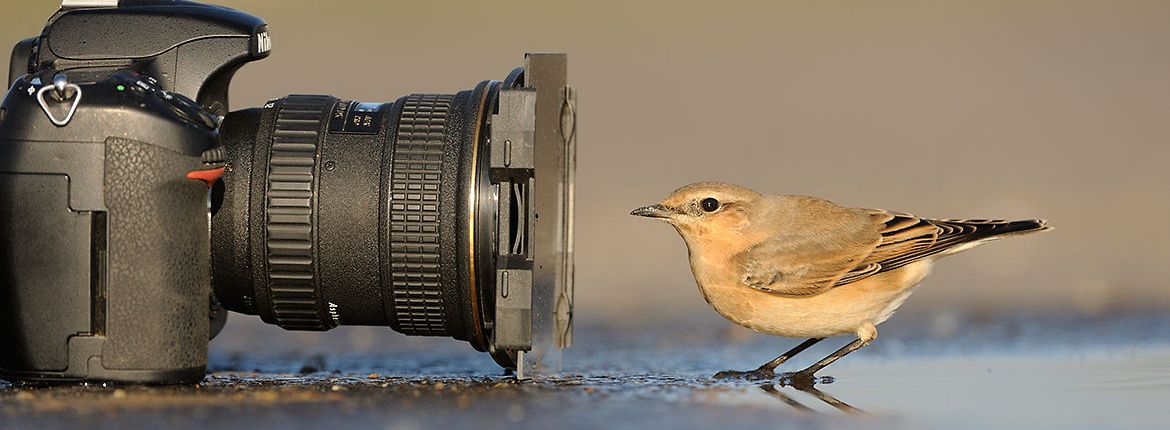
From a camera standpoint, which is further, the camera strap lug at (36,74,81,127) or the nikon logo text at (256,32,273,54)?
the nikon logo text at (256,32,273,54)

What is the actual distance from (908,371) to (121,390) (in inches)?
136

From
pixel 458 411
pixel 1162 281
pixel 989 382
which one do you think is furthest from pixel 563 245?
pixel 1162 281

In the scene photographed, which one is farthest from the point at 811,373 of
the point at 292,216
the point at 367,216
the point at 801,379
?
the point at 292,216

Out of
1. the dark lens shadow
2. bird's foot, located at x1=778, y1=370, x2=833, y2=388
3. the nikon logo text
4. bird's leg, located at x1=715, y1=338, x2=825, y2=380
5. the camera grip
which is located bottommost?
the dark lens shadow

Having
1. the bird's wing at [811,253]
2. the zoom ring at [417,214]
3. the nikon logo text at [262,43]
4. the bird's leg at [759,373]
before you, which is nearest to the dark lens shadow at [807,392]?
the bird's leg at [759,373]

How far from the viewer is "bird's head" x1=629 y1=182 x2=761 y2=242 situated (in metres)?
7.77

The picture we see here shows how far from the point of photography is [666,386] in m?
7.06

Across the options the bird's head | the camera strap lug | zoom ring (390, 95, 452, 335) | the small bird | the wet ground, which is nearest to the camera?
the wet ground

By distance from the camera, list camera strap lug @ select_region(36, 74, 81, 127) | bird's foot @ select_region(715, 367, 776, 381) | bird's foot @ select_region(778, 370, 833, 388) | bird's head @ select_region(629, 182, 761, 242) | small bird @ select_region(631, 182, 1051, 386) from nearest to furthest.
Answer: camera strap lug @ select_region(36, 74, 81, 127) → bird's foot @ select_region(778, 370, 833, 388) → bird's foot @ select_region(715, 367, 776, 381) → small bird @ select_region(631, 182, 1051, 386) → bird's head @ select_region(629, 182, 761, 242)

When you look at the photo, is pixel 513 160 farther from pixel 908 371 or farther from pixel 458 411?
pixel 908 371

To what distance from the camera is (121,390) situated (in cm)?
658

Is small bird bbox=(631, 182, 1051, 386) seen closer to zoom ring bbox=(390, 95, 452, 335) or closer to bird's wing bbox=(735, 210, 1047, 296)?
bird's wing bbox=(735, 210, 1047, 296)

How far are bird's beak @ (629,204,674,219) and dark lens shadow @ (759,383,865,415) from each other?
0.95 metres

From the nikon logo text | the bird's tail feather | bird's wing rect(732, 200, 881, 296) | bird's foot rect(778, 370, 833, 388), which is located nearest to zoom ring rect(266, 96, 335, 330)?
the nikon logo text
